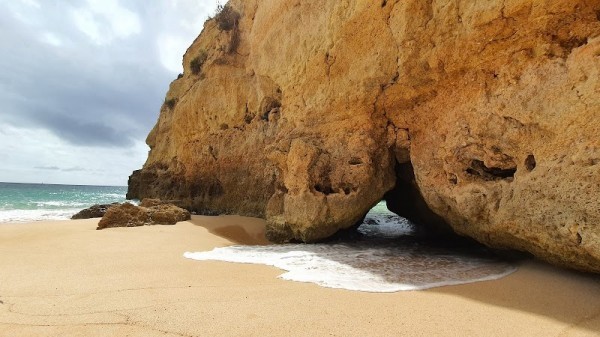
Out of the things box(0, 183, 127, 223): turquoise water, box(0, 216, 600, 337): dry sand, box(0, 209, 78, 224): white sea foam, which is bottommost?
box(0, 216, 600, 337): dry sand

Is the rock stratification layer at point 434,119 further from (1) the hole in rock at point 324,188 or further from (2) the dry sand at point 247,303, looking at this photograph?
(2) the dry sand at point 247,303

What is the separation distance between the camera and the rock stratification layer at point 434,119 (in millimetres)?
3559

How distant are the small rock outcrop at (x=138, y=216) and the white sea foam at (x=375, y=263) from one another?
3138 mm

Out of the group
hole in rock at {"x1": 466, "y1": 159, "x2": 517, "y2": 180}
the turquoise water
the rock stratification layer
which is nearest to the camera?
the rock stratification layer

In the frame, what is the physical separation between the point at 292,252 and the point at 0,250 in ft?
13.6

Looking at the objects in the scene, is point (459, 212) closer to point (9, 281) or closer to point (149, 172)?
point (9, 281)

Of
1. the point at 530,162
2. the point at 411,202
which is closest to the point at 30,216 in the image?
the point at 411,202

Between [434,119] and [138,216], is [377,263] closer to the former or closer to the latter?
[434,119]

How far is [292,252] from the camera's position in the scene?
17.9ft

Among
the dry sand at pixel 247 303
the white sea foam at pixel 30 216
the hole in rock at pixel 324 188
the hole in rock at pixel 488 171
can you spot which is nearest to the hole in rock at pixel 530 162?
the hole in rock at pixel 488 171

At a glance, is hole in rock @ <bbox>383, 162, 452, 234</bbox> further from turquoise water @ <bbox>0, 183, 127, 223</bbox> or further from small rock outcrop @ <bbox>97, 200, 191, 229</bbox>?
turquoise water @ <bbox>0, 183, 127, 223</bbox>

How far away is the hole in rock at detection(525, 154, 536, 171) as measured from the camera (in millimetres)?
4047

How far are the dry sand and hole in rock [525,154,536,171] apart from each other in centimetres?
116

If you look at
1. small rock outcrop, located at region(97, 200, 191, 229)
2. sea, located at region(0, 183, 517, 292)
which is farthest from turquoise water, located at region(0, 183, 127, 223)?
sea, located at region(0, 183, 517, 292)
